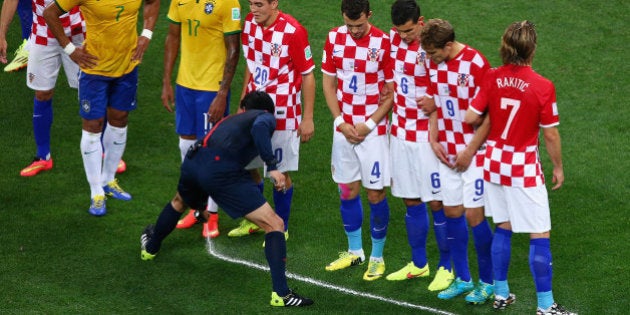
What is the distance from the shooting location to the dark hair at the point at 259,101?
8984 millimetres

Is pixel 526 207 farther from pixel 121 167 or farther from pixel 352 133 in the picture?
pixel 121 167

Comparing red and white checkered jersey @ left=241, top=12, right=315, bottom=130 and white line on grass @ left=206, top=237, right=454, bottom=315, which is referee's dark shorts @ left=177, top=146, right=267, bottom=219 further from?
red and white checkered jersey @ left=241, top=12, right=315, bottom=130

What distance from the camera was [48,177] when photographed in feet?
38.0

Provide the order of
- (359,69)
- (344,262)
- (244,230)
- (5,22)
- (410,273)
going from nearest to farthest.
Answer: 1. (359,69)
2. (410,273)
3. (344,262)
4. (244,230)
5. (5,22)

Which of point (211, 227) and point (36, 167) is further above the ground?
point (36, 167)

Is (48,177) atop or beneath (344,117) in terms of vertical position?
beneath

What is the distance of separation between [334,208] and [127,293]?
256 centimetres

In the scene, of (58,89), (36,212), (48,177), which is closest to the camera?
(36,212)

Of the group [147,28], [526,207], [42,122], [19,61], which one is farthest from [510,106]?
[19,61]

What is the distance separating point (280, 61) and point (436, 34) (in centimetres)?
177

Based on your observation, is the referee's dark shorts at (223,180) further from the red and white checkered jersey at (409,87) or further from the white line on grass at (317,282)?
the red and white checkered jersey at (409,87)

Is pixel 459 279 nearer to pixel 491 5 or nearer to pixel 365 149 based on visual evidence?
pixel 365 149

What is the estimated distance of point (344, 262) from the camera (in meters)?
9.70

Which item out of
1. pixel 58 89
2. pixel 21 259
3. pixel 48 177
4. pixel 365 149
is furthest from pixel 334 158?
pixel 58 89
